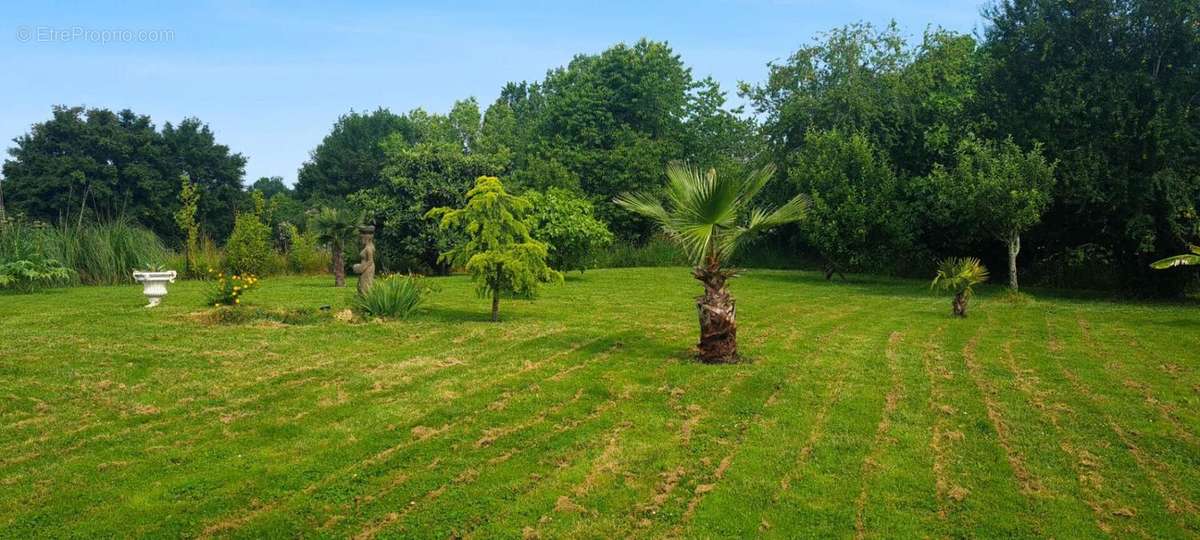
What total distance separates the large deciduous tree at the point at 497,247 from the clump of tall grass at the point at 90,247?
482 inches

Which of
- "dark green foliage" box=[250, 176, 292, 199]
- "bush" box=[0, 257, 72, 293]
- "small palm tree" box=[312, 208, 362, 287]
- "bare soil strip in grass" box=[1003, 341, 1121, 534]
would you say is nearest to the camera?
"bare soil strip in grass" box=[1003, 341, 1121, 534]

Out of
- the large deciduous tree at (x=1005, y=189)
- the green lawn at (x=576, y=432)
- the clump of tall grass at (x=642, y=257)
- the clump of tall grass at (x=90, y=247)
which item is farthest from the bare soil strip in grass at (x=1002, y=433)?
the clump of tall grass at (x=642, y=257)

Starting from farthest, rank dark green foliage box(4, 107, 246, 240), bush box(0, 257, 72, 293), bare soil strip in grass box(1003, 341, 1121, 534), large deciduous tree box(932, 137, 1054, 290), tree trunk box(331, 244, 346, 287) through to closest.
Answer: dark green foliage box(4, 107, 246, 240), tree trunk box(331, 244, 346, 287), large deciduous tree box(932, 137, 1054, 290), bush box(0, 257, 72, 293), bare soil strip in grass box(1003, 341, 1121, 534)

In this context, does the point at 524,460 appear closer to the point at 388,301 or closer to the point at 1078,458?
the point at 1078,458

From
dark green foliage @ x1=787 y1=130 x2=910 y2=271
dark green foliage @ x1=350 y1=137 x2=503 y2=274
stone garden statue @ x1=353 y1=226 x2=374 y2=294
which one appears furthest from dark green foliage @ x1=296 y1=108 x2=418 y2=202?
stone garden statue @ x1=353 y1=226 x2=374 y2=294

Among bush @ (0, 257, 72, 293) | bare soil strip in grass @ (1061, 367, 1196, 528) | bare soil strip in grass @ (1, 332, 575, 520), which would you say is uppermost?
bush @ (0, 257, 72, 293)

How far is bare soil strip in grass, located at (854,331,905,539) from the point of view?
520cm

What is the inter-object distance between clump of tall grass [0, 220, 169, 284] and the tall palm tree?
16.2 m

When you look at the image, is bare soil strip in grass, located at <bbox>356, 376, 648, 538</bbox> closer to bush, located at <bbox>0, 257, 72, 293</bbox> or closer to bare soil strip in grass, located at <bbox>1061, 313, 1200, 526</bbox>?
bare soil strip in grass, located at <bbox>1061, 313, 1200, 526</bbox>

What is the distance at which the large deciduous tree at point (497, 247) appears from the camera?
1258 centimetres

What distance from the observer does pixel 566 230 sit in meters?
23.4

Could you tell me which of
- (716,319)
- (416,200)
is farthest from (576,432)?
(416,200)

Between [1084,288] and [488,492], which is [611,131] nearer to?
[1084,288]

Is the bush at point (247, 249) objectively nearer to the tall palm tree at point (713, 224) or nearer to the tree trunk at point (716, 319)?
the tall palm tree at point (713, 224)
